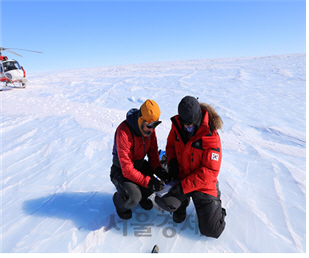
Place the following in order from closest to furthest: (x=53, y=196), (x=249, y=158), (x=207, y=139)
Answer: (x=207, y=139)
(x=53, y=196)
(x=249, y=158)

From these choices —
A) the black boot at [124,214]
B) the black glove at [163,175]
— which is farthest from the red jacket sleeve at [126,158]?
the black boot at [124,214]

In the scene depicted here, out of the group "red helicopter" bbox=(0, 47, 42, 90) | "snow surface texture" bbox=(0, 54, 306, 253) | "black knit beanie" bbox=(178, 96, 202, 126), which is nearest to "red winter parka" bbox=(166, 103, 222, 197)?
"black knit beanie" bbox=(178, 96, 202, 126)

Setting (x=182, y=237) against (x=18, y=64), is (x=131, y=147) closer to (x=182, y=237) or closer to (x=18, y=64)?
(x=182, y=237)

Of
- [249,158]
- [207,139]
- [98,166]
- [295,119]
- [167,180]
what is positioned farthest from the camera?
[295,119]

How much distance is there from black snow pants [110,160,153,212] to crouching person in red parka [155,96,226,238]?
0.81 ft

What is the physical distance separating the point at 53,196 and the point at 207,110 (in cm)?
231

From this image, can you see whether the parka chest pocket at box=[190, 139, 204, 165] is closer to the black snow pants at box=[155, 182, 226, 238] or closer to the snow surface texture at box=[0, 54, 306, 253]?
the black snow pants at box=[155, 182, 226, 238]

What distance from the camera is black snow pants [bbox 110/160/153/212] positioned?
6.64ft

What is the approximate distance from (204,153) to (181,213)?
796mm

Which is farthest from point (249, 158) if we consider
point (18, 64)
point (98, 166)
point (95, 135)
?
point (18, 64)

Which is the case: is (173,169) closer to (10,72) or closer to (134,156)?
(134,156)

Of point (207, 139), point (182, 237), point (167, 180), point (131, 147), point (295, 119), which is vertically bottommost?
point (295, 119)

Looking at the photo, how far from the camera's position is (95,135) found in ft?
14.5

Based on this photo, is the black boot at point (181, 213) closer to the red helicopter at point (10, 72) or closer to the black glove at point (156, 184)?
the black glove at point (156, 184)
